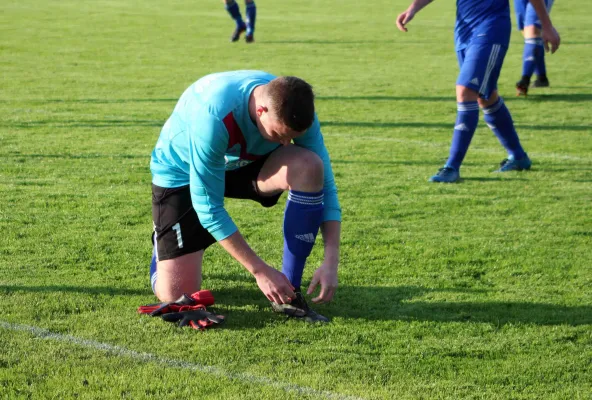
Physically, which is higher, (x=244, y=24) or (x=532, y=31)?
(x=532, y=31)

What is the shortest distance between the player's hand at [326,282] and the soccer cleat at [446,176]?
3377mm

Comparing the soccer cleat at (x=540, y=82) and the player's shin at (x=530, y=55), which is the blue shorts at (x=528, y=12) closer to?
the player's shin at (x=530, y=55)

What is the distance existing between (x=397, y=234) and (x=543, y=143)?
3.75 meters

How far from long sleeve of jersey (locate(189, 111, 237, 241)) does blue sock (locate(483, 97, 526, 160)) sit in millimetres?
4117

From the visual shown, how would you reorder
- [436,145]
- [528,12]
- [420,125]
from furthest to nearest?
[528,12], [420,125], [436,145]

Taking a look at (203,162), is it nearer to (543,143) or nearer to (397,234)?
(397,234)

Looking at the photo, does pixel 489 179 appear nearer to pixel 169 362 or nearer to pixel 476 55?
pixel 476 55

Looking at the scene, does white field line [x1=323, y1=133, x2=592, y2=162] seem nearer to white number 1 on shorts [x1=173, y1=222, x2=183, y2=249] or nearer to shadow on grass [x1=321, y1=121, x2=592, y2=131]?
shadow on grass [x1=321, y1=121, x2=592, y2=131]

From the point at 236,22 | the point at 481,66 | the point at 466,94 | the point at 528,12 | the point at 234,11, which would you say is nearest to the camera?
the point at 481,66

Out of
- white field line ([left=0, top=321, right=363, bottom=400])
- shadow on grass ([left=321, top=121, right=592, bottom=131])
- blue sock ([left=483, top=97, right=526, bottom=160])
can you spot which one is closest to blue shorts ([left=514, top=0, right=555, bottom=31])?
shadow on grass ([left=321, top=121, right=592, bottom=131])

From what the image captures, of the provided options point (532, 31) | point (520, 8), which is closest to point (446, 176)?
point (532, 31)

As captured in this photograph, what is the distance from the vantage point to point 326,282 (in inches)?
148

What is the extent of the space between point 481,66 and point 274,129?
12.4ft

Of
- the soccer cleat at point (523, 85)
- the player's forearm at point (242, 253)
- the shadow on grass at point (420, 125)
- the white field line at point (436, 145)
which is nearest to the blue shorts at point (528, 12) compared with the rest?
the soccer cleat at point (523, 85)
